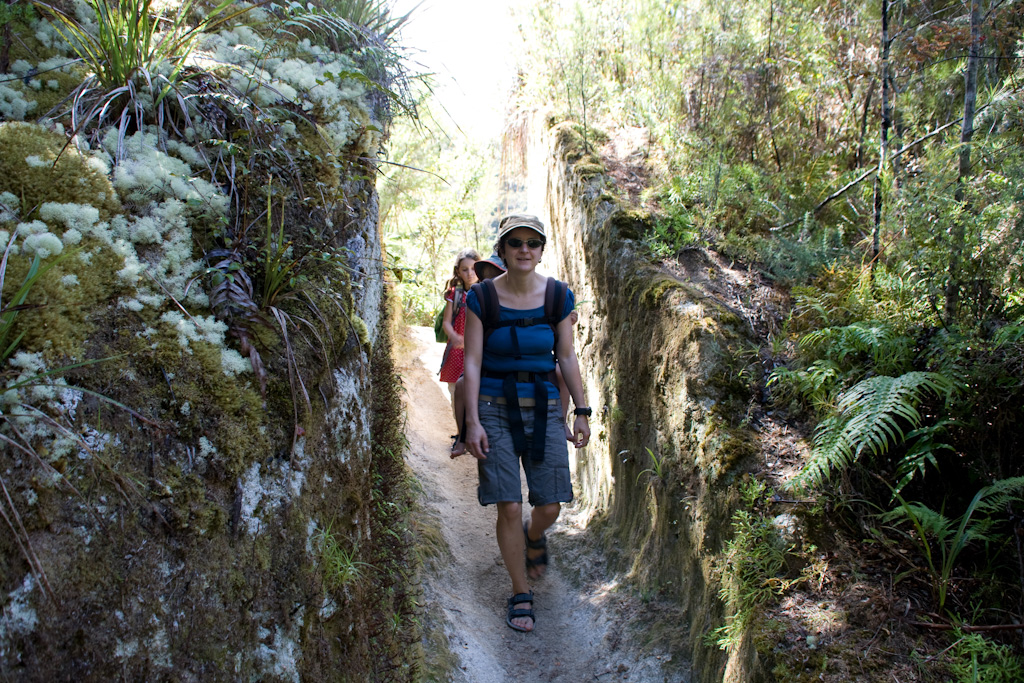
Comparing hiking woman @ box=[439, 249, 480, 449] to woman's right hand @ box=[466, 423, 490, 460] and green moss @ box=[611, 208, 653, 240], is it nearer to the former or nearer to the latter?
green moss @ box=[611, 208, 653, 240]

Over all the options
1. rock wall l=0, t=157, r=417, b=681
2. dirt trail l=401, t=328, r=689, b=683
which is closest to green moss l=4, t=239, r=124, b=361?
rock wall l=0, t=157, r=417, b=681

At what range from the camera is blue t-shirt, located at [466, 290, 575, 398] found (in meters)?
4.37

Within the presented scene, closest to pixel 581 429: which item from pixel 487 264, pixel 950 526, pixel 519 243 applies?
pixel 519 243

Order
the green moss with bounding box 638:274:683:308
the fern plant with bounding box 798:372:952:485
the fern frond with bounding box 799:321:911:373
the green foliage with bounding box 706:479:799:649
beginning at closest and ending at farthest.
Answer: the fern plant with bounding box 798:372:952:485 → the green foliage with bounding box 706:479:799:649 → the fern frond with bounding box 799:321:911:373 → the green moss with bounding box 638:274:683:308

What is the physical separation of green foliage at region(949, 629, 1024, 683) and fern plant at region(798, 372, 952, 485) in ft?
2.94

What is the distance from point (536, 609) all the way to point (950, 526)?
3.08 meters

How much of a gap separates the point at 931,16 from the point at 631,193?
3.26 m

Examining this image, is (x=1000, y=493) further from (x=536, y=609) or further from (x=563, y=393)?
(x=536, y=609)

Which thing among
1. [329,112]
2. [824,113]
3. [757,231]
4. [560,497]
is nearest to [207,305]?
[329,112]

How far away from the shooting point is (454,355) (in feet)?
21.5

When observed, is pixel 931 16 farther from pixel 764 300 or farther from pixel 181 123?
pixel 181 123

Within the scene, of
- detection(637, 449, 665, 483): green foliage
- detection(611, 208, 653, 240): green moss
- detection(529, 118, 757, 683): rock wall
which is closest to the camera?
detection(529, 118, 757, 683): rock wall

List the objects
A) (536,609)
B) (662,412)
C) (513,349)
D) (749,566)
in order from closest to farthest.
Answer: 1. (749,566)
2. (513,349)
3. (536,609)
4. (662,412)

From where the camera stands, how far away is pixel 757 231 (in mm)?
6367
